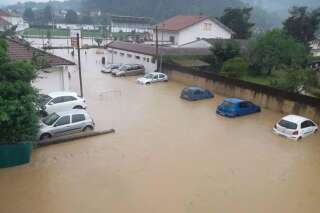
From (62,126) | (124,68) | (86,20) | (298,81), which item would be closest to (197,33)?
(124,68)

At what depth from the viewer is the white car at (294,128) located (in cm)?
1727

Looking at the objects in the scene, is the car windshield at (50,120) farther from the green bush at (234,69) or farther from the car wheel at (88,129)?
the green bush at (234,69)

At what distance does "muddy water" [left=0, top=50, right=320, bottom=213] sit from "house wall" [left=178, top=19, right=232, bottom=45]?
3383 centimetres

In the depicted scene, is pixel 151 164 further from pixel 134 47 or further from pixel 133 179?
pixel 134 47

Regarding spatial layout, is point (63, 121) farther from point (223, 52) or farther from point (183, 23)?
point (183, 23)

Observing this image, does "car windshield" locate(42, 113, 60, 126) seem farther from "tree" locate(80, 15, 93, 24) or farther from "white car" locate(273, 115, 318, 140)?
"tree" locate(80, 15, 93, 24)

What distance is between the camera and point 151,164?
13758mm

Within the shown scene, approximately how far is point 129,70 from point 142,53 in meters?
3.16

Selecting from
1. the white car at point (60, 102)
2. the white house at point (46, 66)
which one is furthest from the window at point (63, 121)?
the white house at point (46, 66)

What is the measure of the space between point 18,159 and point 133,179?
500cm

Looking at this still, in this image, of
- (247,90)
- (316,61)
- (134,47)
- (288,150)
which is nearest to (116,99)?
(247,90)

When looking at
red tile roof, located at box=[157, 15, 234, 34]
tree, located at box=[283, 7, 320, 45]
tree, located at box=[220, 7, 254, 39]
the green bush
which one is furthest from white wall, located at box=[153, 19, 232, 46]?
the green bush

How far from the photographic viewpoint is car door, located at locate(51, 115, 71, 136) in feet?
53.0

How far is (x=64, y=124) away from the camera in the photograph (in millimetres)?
16312
